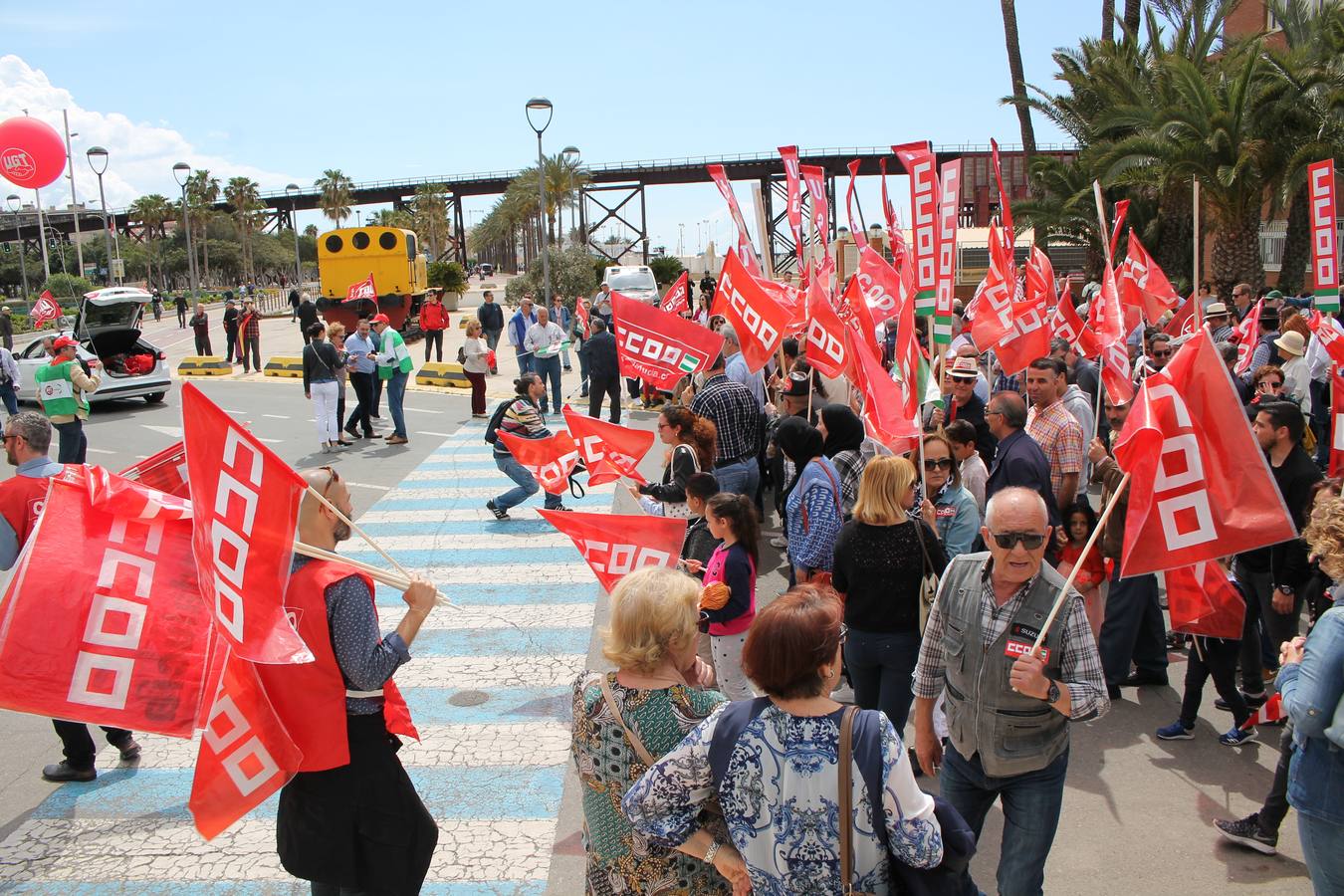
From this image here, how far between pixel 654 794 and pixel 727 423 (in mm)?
5182

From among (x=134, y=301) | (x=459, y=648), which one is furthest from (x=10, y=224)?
(x=459, y=648)

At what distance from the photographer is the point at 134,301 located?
1939 centimetres

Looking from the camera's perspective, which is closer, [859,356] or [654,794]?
[654,794]

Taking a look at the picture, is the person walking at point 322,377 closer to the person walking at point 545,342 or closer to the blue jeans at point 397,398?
the blue jeans at point 397,398

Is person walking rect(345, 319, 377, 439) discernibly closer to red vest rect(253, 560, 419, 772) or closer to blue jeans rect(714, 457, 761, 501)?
blue jeans rect(714, 457, 761, 501)

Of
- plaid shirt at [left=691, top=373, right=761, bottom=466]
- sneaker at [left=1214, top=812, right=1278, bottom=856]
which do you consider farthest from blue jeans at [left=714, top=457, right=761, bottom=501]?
sneaker at [left=1214, top=812, right=1278, bottom=856]

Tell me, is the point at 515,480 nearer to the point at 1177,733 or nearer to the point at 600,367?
the point at 600,367

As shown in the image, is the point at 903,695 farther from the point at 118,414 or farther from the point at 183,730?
the point at 118,414

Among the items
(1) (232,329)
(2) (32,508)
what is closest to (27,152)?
(1) (232,329)

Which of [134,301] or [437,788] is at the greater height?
[134,301]

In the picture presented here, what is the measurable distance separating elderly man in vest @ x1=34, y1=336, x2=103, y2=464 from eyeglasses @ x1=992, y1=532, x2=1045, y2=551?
35.6 feet

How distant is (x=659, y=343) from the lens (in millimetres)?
9148

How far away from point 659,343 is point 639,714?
6.40m

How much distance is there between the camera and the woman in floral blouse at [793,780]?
2504mm
